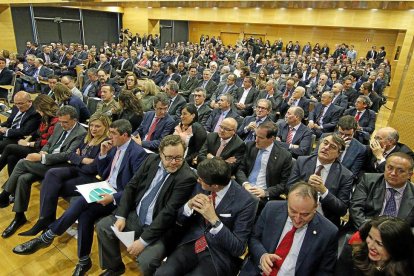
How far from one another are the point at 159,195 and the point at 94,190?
2.31ft

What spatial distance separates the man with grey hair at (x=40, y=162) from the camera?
2871 mm

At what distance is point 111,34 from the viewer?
20.0 metres

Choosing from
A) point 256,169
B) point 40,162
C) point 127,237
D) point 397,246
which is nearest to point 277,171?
point 256,169

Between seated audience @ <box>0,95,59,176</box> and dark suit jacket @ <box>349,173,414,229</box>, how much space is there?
11.3 feet

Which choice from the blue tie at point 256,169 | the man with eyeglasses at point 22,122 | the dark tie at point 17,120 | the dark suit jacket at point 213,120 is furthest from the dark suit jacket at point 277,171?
the dark tie at point 17,120

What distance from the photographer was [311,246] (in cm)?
175

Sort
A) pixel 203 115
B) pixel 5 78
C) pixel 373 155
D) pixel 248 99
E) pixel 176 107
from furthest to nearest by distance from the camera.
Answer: pixel 5 78
pixel 248 99
pixel 176 107
pixel 203 115
pixel 373 155

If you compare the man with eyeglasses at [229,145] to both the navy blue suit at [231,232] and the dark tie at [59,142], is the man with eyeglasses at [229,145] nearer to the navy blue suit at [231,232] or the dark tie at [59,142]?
the navy blue suit at [231,232]

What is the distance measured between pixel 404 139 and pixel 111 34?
1957cm

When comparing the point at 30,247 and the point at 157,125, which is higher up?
the point at 157,125

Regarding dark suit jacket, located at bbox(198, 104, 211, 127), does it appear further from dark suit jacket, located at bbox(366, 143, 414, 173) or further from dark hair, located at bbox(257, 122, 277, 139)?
dark suit jacket, located at bbox(366, 143, 414, 173)

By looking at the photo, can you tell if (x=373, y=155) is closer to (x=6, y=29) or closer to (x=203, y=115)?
(x=203, y=115)

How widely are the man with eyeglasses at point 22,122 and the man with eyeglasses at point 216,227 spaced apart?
9.36ft

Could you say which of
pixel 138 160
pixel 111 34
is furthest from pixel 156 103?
pixel 111 34
